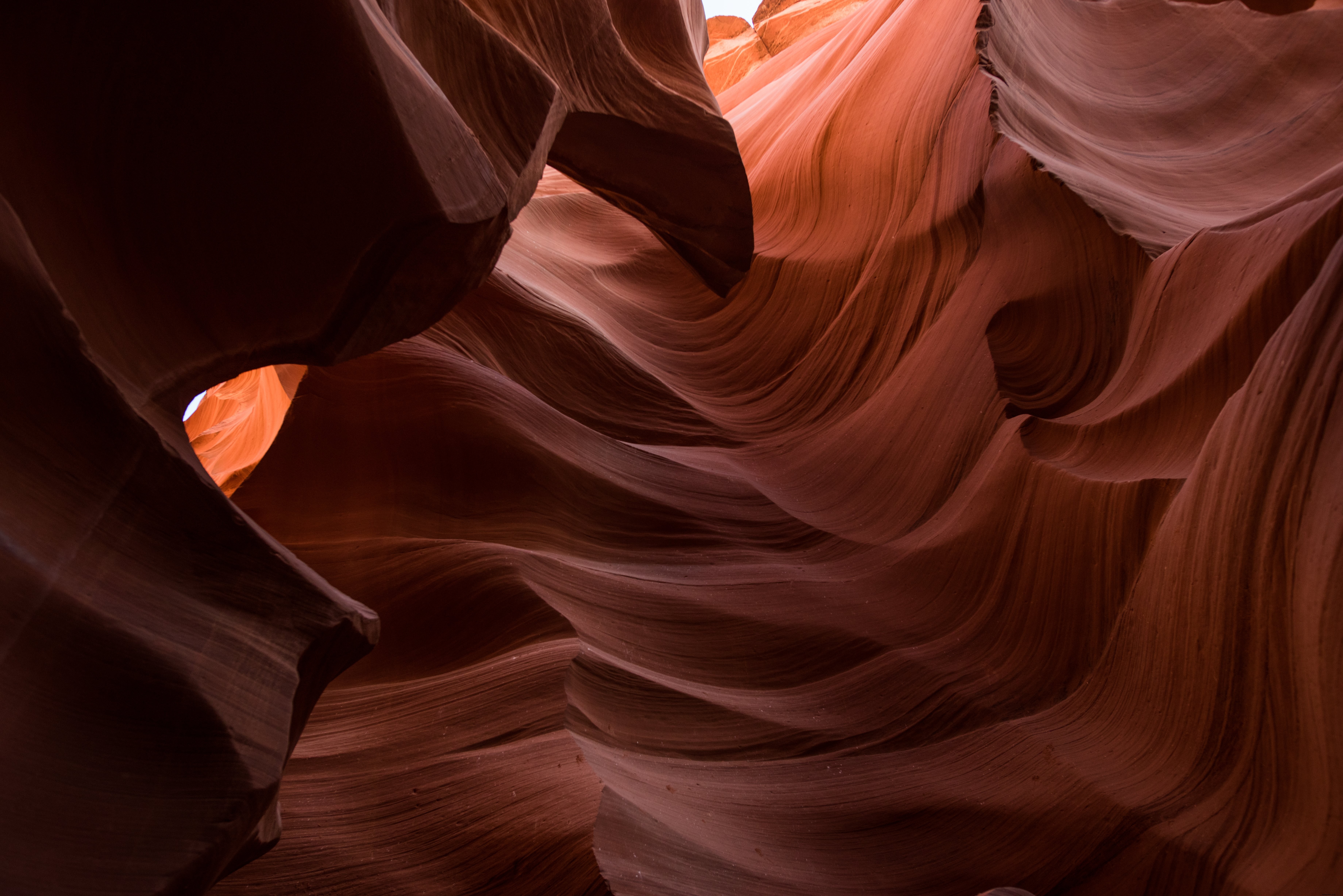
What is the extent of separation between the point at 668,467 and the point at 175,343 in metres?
1.61

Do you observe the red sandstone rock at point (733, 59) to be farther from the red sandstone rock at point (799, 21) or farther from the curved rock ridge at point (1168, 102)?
the curved rock ridge at point (1168, 102)

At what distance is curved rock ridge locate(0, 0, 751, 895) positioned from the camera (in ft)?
3.93

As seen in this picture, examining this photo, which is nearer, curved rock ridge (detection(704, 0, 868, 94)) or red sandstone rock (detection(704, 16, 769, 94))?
curved rock ridge (detection(704, 0, 868, 94))

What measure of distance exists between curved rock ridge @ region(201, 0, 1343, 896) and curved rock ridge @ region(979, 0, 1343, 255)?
0.22ft

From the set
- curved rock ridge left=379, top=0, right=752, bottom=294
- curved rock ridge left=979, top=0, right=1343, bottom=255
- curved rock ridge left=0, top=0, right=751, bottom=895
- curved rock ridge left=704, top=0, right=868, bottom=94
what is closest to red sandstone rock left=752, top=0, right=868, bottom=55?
curved rock ridge left=704, top=0, right=868, bottom=94

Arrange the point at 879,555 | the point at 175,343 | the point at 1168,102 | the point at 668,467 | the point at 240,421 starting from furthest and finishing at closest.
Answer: the point at 240,421, the point at 1168,102, the point at 668,467, the point at 879,555, the point at 175,343

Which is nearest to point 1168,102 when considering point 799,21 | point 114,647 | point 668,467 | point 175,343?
point 668,467

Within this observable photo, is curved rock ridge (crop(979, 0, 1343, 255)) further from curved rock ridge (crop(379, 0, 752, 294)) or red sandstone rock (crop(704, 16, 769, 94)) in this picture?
red sandstone rock (crop(704, 16, 769, 94))

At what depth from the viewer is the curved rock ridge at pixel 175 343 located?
120 cm

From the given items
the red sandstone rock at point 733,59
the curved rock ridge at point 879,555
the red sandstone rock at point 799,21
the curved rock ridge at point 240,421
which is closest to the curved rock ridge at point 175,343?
the curved rock ridge at point 879,555

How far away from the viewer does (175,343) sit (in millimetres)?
1483

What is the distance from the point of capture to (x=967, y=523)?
8.34ft

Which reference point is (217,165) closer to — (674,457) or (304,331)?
(304,331)

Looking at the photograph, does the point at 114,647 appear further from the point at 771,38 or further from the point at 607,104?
the point at 771,38
